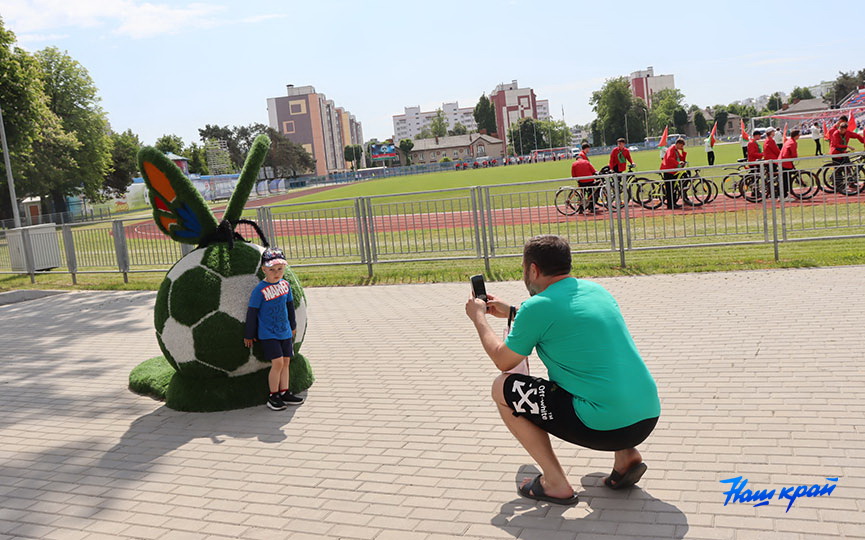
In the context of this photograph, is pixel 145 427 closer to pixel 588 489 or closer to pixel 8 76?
pixel 588 489

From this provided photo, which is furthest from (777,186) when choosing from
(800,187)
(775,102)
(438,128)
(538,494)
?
(775,102)

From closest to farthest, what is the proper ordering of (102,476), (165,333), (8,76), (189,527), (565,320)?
(565,320), (189,527), (102,476), (165,333), (8,76)

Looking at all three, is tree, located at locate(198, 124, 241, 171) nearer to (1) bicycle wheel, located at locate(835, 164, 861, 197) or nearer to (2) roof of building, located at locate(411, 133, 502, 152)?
(2) roof of building, located at locate(411, 133, 502, 152)

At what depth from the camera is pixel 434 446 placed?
16.6 ft

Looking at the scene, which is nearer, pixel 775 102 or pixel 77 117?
pixel 77 117

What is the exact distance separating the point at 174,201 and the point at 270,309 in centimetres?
145

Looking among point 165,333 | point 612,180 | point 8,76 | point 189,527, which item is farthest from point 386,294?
point 8,76

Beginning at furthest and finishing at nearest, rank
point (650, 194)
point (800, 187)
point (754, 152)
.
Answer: point (754, 152)
point (650, 194)
point (800, 187)

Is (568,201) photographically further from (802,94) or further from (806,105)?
(802,94)

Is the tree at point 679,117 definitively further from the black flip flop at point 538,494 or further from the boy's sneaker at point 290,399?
the black flip flop at point 538,494

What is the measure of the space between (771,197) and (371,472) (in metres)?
8.94

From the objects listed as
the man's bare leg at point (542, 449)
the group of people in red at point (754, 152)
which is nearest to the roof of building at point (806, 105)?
the group of people in red at point (754, 152)

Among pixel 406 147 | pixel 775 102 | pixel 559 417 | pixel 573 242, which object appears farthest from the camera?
pixel 775 102

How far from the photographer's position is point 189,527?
412cm
